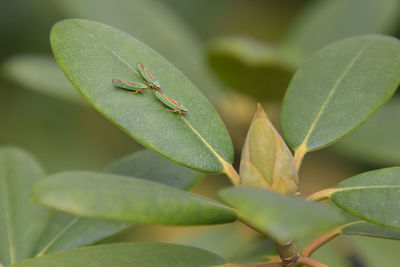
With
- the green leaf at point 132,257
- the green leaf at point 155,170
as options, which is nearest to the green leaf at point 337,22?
the green leaf at point 155,170

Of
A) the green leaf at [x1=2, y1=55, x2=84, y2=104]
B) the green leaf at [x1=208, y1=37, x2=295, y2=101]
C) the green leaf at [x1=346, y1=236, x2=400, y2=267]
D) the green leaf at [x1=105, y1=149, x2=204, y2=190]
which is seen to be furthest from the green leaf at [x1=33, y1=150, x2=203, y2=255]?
the green leaf at [x1=2, y1=55, x2=84, y2=104]

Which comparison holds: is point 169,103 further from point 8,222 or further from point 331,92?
point 8,222

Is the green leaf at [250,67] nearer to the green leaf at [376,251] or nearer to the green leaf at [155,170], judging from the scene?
the green leaf at [376,251]

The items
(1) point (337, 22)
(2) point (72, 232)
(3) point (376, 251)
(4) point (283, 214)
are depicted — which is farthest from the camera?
(1) point (337, 22)

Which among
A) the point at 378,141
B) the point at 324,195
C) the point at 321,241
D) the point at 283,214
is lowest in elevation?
the point at 378,141

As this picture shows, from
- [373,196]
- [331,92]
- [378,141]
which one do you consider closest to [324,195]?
[373,196]

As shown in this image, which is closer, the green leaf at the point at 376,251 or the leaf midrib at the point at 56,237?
the leaf midrib at the point at 56,237
